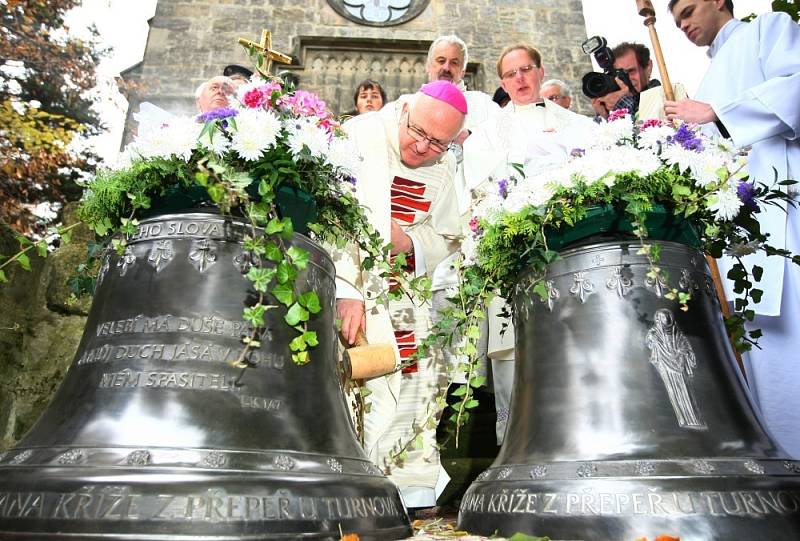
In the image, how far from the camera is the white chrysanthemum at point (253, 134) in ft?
5.28

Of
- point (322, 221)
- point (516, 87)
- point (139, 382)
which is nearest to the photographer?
point (139, 382)

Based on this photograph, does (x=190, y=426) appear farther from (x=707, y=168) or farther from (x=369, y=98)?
(x=369, y=98)

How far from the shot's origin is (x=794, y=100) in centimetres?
309

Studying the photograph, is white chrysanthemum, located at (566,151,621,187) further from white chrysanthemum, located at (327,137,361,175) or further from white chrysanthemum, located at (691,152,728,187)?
white chrysanthemum, located at (327,137,361,175)

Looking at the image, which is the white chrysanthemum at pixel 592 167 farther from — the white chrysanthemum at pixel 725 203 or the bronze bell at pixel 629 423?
the white chrysanthemum at pixel 725 203

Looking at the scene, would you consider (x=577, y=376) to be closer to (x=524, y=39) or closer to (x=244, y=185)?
(x=244, y=185)

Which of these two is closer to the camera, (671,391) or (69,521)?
(69,521)

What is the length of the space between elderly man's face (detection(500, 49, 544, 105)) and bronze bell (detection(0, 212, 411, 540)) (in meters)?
3.50

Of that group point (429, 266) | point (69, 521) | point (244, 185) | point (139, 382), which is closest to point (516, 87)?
point (429, 266)

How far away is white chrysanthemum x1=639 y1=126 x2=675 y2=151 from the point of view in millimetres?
1974

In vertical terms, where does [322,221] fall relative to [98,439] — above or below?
above

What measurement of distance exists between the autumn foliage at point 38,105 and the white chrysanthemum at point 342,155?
1083cm

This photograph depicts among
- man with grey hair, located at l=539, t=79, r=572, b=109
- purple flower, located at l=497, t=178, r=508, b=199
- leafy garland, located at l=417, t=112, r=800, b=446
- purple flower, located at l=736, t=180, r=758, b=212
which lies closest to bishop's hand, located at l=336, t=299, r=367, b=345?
leafy garland, located at l=417, t=112, r=800, b=446

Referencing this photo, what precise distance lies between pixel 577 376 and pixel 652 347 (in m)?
0.23
